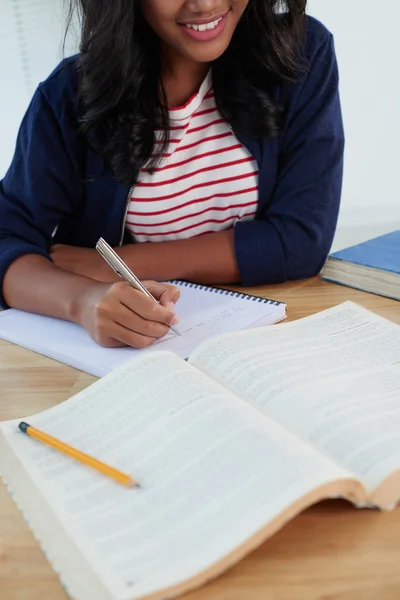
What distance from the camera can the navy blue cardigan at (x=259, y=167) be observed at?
117 cm

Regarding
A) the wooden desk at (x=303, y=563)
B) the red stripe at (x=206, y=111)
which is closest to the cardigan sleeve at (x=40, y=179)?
the red stripe at (x=206, y=111)

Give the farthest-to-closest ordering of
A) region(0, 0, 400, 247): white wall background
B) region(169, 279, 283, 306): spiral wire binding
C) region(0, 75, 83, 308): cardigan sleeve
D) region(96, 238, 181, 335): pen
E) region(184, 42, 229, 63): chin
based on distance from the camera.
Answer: region(0, 0, 400, 247): white wall background → region(0, 75, 83, 308): cardigan sleeve → region(184, 42, 229, 63): chin → region(169, 279, 283, 306): spiral wire binding → region(96, 238, 181, 335): pen

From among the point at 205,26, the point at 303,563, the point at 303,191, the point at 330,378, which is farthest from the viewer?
the point at 303,191

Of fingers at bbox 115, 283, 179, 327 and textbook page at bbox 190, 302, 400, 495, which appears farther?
fingers at bbox 115, 283, 179, 327

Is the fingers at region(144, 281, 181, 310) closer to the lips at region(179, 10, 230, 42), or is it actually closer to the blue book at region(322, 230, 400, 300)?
the blue book at region(322, 230, 400, 300)

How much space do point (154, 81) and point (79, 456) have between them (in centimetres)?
82

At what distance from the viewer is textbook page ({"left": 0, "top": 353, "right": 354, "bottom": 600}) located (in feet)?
1.56

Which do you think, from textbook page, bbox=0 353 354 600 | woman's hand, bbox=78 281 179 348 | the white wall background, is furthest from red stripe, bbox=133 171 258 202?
the white wall background

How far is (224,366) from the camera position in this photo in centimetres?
73

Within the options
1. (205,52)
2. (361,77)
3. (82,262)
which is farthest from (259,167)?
(361,77)

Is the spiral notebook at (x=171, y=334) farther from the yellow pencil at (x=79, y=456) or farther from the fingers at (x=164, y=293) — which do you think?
the yellow pencil at (x=79, y=456)

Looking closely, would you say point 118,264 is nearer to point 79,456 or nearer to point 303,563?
point 79,456

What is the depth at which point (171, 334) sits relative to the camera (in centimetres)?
90

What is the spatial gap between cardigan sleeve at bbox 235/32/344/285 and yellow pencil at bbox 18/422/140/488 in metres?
0.53
